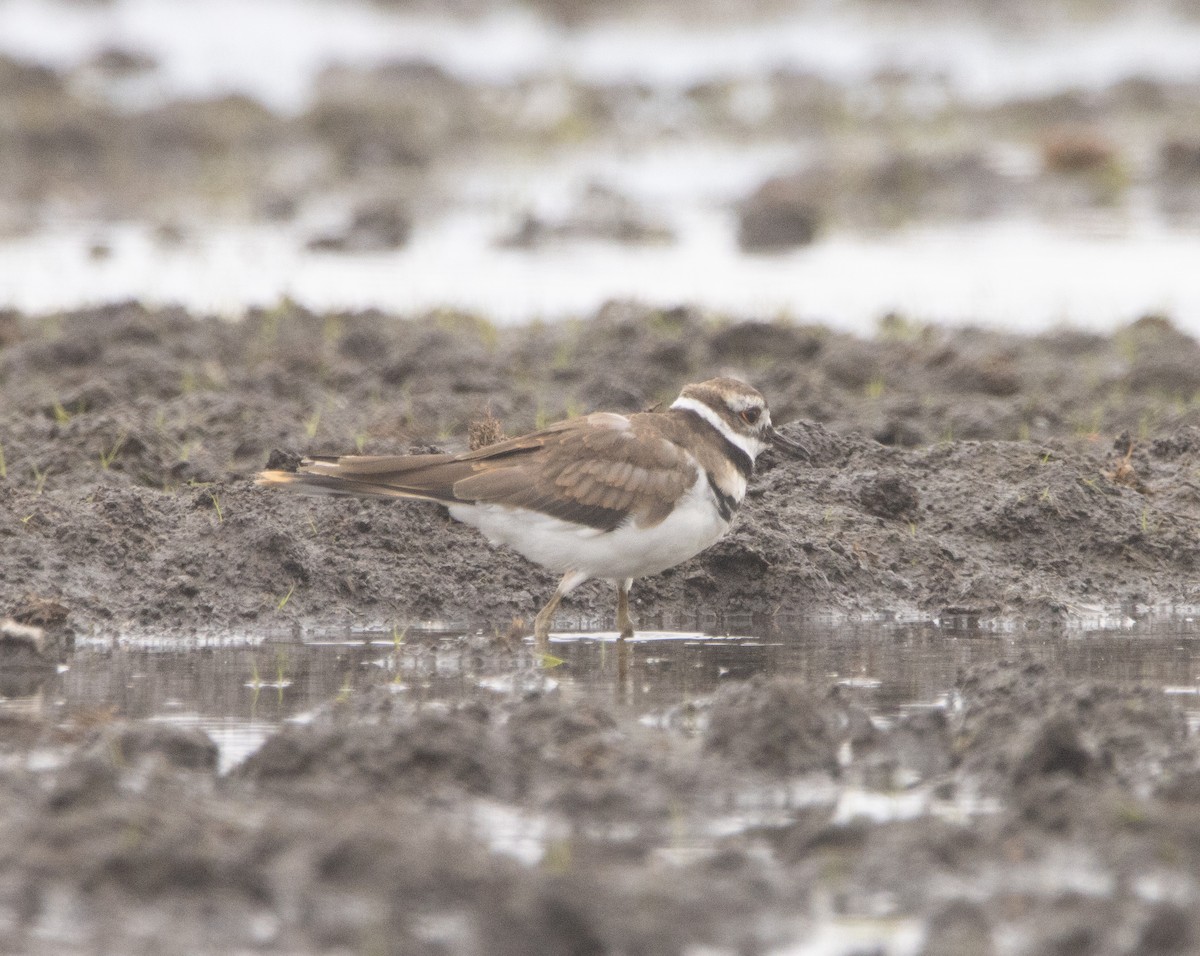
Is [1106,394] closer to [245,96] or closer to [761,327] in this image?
[761,327]

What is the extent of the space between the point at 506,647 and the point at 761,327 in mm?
5588

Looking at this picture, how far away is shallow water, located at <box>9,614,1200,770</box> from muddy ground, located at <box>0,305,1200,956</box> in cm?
10

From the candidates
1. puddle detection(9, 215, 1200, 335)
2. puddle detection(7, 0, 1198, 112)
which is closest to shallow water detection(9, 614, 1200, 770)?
puddle detection(9, 215, 1200, 335)

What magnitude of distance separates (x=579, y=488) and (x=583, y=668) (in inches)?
32.2

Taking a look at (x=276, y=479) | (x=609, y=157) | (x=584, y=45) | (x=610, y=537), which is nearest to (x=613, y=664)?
(x=610, y=537)

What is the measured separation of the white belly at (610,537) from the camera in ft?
27.6

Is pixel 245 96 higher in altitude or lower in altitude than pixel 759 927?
higher

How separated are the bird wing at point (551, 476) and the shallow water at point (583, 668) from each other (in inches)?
25.4

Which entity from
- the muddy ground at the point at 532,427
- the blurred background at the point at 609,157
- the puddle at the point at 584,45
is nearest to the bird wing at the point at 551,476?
the muddy ground at the point at 532,427

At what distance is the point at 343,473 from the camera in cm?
848

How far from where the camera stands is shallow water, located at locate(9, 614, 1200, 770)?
7.46 m

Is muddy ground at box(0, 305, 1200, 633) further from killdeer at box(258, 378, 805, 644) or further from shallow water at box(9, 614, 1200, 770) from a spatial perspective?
killdeer at box(258, 378, 805, 644)

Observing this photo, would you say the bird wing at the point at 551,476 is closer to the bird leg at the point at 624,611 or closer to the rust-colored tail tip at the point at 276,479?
the rust-colored tail tip at the point at 276,479

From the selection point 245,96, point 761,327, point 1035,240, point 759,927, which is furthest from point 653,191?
point 759,927
